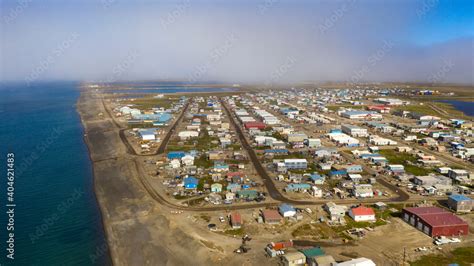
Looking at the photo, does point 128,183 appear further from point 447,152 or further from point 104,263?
point 447,152

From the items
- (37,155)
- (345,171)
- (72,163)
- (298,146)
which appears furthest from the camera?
(298,146)

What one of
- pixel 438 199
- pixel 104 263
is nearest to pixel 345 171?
pixel 438 199

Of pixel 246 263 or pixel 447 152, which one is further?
pixel 447 152

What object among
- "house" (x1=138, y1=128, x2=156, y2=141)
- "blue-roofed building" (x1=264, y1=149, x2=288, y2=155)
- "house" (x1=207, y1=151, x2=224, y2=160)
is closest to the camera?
"house" (x1=207, y1=151, x2=224, y2=160)

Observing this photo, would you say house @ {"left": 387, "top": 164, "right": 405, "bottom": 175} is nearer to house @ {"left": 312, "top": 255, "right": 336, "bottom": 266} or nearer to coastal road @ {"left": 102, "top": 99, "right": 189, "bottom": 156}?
house @ {"left": 312, "top": 255, "right": 336, "bottom": 266}

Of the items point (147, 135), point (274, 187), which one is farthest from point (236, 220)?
point (147, 135)

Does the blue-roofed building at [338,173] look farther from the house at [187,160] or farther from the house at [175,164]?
the house at [175,164]

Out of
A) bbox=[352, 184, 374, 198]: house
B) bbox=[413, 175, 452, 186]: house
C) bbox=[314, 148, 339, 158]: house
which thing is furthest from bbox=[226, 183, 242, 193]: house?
bbox=[413, 175, 452, 186]: house

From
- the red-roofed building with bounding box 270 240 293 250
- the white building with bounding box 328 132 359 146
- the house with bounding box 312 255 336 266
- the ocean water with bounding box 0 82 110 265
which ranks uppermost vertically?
the white building with bounding box 328 132 359 146
